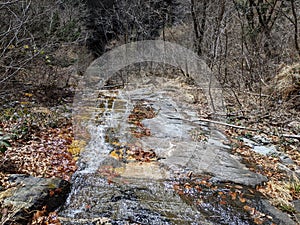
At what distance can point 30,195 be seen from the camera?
3383 mm

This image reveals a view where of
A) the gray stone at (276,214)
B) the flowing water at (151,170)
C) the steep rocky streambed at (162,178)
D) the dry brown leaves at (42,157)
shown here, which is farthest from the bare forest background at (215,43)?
the gray stone at (276,214)

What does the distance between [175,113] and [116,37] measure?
10576 millimetres

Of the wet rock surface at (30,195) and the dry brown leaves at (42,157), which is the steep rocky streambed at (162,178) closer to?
the wet rock surface at (30,195)

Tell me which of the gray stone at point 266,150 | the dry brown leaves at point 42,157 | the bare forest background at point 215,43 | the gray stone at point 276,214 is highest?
the bare forest background at point 215,43

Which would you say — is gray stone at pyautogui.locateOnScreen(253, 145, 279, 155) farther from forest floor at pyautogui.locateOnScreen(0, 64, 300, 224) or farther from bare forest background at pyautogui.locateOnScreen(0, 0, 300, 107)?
bare forest background at pyautogui.locateOnScreen(0, 0, 300, 107)

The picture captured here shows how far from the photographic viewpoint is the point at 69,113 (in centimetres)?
787

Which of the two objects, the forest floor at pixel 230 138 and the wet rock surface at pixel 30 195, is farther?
the forest floor at pixel 230 138

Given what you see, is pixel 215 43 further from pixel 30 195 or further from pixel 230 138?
pixel 30 195

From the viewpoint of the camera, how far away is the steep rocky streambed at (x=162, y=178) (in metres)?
3.37

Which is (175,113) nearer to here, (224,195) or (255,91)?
(255,91)

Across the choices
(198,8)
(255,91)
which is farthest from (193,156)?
(198,8)

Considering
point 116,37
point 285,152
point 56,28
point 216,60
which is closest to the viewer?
point 285,152

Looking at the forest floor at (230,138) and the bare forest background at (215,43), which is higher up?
the bare forest background at (215,43)

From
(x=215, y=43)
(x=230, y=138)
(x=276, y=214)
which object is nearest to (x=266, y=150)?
(x=230, y=138)
